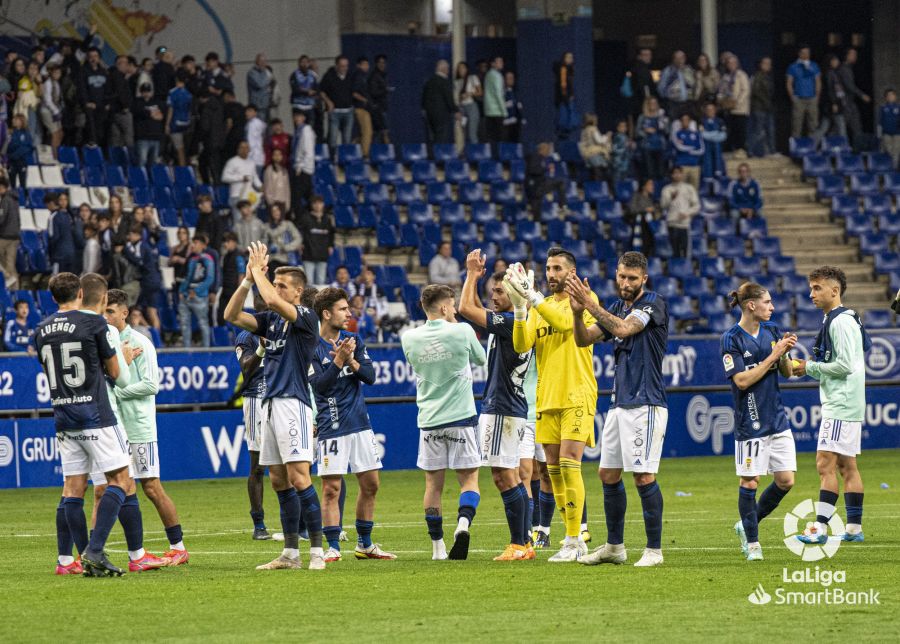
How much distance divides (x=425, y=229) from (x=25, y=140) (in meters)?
8.20

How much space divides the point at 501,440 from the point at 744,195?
22064 millimetres

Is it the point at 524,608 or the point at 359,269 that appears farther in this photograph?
the point at 359,269

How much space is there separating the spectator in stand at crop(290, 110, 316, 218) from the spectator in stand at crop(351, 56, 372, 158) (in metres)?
2.14

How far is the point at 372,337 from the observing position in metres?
27.2

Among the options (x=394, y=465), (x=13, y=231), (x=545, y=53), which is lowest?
(x=394, y=465)

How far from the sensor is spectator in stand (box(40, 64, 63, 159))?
A: 95.3 feet

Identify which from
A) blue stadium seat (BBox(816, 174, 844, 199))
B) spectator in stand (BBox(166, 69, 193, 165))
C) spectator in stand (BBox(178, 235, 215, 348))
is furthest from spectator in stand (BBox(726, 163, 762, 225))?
spectator in stand (BBox(178, 235, 215, 348))

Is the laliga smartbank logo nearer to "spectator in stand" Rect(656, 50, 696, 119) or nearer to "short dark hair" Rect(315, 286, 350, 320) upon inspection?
"short dark hair" Rect(315, 286, 350, 320)

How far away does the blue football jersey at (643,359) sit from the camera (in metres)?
11.9

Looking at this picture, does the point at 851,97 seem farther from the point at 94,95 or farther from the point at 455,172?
the point at 94,95

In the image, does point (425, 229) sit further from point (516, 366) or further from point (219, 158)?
point (516, 366)

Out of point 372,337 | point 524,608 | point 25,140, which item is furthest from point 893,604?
point 25,140

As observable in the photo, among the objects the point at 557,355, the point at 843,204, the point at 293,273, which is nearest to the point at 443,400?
the point at 557,355

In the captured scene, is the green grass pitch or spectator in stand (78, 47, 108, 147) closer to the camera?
the green grass pitch
